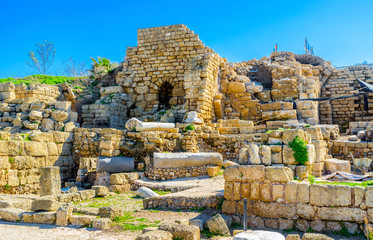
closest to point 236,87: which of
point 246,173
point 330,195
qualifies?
point 246,173

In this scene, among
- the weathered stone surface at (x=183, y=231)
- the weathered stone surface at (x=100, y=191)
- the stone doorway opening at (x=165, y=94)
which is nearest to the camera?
the weathered stone surface at (x=183, y=231)

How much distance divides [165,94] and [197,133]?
589 centimetres

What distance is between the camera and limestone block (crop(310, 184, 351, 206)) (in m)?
5.86

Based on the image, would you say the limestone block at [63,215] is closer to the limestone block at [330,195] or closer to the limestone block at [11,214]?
the limestone block at [11,214]

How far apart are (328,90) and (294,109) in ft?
21.5

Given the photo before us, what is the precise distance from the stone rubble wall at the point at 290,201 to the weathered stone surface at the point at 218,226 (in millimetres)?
855

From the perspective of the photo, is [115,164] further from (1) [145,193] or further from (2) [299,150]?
(2) [299,150]

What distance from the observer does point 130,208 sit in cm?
780

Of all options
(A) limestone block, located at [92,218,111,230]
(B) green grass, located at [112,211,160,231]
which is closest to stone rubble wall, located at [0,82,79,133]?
(B) green grass, located at [112,211,160,231]

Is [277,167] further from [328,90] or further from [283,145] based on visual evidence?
[328,90]

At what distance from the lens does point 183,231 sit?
17.4ft

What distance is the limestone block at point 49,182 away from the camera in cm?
854

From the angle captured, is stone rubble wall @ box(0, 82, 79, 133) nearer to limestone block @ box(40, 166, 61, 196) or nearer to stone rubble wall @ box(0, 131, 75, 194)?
stone rubble wall @ box(0, 131, 75, 194)

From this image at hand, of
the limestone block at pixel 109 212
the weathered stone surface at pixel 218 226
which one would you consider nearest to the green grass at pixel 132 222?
the limestone block at pixel 109 212
